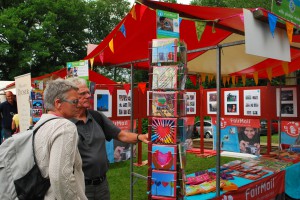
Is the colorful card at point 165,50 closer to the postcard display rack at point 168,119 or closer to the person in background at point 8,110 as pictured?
the postcard display rack at point 168,119

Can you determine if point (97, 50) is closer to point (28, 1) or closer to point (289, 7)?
point (289, 7)

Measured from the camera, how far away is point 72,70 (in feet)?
13.2

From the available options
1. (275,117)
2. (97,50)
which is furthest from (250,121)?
(97,50)

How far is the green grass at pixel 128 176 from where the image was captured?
4977mm

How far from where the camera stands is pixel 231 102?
735cm

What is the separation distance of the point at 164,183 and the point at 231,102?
559 centimetres

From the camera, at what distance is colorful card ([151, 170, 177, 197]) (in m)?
2.12

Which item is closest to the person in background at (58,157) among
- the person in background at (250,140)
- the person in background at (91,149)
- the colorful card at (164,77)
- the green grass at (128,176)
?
the person in background at (91,149)

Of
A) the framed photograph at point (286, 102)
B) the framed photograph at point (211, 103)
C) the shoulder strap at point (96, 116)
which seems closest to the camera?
the shoulder strap at point (96, 116)

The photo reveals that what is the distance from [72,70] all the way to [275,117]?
14.7 feet

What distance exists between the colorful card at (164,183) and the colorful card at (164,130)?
0.77 feet

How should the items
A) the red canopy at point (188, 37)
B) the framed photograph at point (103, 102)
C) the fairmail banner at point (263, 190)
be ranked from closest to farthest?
the red canopy at point (188, 37) < the fairmail banner at point (263, 190) < the framed photograph at point (103, 102)

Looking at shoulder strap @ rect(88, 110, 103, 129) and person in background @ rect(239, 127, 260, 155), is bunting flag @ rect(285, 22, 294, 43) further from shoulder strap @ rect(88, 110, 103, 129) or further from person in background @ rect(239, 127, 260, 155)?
person in background @ rect(239, 127, 260, 155)

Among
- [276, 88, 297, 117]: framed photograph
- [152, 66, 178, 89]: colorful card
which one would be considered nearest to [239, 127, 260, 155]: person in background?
[276, 88, 297, 117]: framed photograph
